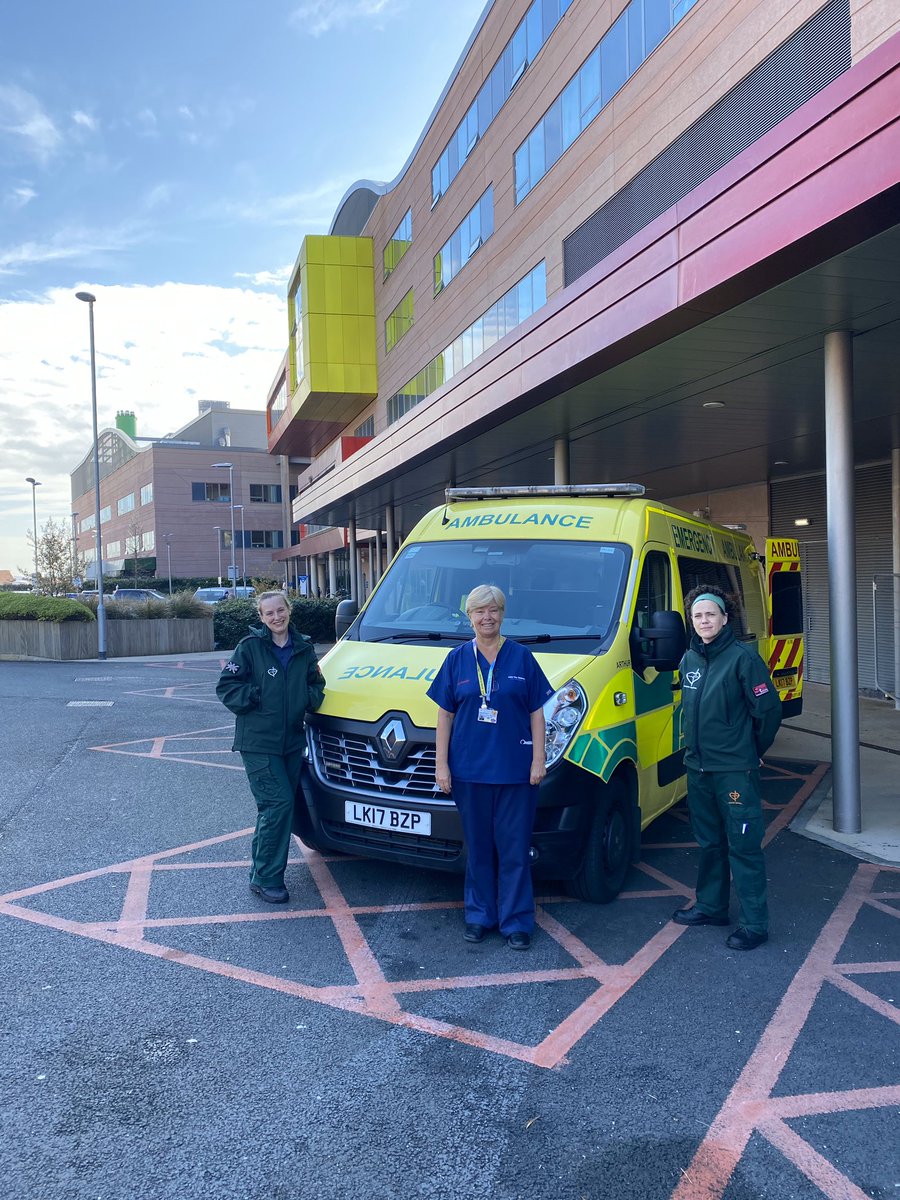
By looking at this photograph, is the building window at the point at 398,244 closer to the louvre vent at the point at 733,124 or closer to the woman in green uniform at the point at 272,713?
the louvre vent at the point at 733,124

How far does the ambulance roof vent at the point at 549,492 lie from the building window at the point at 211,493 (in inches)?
2880

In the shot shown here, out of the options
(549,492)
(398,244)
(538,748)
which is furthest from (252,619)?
(538,748)

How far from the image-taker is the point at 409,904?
489 centimetres

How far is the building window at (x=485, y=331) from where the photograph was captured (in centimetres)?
1925

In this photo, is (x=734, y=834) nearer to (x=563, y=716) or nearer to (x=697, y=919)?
(x=697, y=919)

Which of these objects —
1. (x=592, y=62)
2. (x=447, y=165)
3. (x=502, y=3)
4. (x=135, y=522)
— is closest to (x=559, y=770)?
(x=592, y=62)

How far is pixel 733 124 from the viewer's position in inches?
485

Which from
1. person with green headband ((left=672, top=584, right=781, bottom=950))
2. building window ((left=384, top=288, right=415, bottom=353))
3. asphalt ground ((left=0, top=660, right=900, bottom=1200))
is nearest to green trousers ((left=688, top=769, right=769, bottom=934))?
person with green headband ((left=672, top=584, right=781, bottom=950))

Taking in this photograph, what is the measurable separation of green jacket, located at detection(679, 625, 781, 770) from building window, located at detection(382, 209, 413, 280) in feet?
101

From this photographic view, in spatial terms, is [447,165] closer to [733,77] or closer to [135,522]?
[733,77]

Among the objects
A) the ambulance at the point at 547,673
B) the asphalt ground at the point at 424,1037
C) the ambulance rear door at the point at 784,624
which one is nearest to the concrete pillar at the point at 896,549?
the ambulance rear door at the point at 784,624

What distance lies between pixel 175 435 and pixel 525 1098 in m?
103

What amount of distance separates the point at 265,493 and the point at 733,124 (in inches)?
2683

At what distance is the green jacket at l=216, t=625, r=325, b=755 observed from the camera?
471 cm
